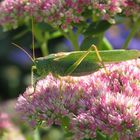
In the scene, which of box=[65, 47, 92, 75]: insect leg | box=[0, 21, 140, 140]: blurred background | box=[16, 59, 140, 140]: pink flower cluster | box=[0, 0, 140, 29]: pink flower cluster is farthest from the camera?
box=[0, 21, 140, 140]: blurred background

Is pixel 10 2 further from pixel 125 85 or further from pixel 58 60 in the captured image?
pixel 125 85

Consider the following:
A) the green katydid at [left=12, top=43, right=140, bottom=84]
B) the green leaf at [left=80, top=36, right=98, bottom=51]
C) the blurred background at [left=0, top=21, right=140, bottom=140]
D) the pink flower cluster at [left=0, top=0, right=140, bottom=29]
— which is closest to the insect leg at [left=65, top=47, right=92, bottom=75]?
the green katydid at [left=12, top=43, right=140, bottom=84]

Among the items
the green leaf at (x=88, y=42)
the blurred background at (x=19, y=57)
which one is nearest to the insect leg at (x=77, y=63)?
the green leaf at (x=88, y=42)

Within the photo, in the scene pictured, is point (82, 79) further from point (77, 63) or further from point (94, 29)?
point (94, 29)

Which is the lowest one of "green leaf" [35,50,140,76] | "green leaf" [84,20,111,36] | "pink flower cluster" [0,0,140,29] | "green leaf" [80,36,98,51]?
"green leaf" [80,36,98,51]

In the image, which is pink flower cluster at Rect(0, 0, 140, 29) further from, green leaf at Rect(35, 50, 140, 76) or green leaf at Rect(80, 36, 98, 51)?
green leaf at Rect(35, 50, 140, 76)

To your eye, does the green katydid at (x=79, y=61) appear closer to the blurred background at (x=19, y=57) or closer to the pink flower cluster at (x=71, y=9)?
the pink flower cluster at (x=71, y=9)

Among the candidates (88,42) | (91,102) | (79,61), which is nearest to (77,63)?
(79,61)
